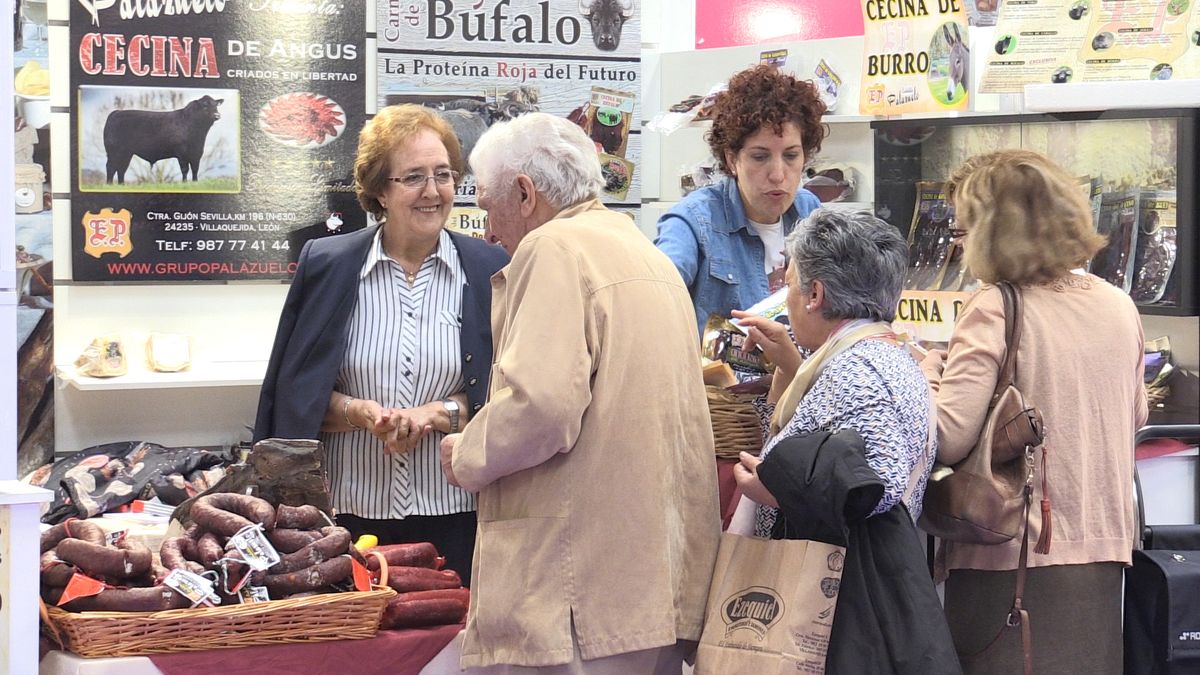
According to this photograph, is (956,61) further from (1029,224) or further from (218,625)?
(218,625)

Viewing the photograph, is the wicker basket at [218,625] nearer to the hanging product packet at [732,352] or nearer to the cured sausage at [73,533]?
the cured sausage at [73,533]

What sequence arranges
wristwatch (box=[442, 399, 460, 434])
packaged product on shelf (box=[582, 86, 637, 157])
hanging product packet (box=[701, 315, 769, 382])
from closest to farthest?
1. hanging product packet (box=[701, 315, 769, 382])
2. wristwatch (box=[442, 399, 460, 434])
3. packaged product on shelf (box=[582, 86, 637, 157])

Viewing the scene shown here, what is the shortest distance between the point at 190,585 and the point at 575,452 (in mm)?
796

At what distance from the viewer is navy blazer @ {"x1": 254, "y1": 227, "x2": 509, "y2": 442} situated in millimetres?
3432

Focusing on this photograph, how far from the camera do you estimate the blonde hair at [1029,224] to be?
2941 mm

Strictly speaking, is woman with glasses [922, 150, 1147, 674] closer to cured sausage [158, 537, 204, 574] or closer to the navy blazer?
the navy blazer

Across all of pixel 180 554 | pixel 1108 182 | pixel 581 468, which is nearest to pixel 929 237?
pixel 1108 182

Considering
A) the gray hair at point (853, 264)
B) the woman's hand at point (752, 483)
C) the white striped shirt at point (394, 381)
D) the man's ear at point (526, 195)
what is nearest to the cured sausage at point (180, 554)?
the white striped shirt at point (394, 381)

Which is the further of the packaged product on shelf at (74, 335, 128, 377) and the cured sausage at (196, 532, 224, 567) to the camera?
the packaged product on shelf at (74, 335, 128, 377)

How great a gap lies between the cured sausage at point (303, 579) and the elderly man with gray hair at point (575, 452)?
0.32m

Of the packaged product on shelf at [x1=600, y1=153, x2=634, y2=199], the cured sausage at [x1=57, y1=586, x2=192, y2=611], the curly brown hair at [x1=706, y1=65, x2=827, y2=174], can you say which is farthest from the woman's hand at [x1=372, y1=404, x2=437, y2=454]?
the packaged product on shelf at [x1=600, y1=153, x2=634, y2=199]

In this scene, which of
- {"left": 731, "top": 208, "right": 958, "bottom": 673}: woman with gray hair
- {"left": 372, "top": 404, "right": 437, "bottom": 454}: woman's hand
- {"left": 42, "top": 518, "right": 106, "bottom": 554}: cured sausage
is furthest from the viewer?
{"left": 372, "top": 404, "right": 437, "bottom": 454}: woman's hand

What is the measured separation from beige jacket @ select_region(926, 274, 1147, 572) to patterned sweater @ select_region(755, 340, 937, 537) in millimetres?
276

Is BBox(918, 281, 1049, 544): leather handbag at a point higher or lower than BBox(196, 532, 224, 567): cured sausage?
higher
